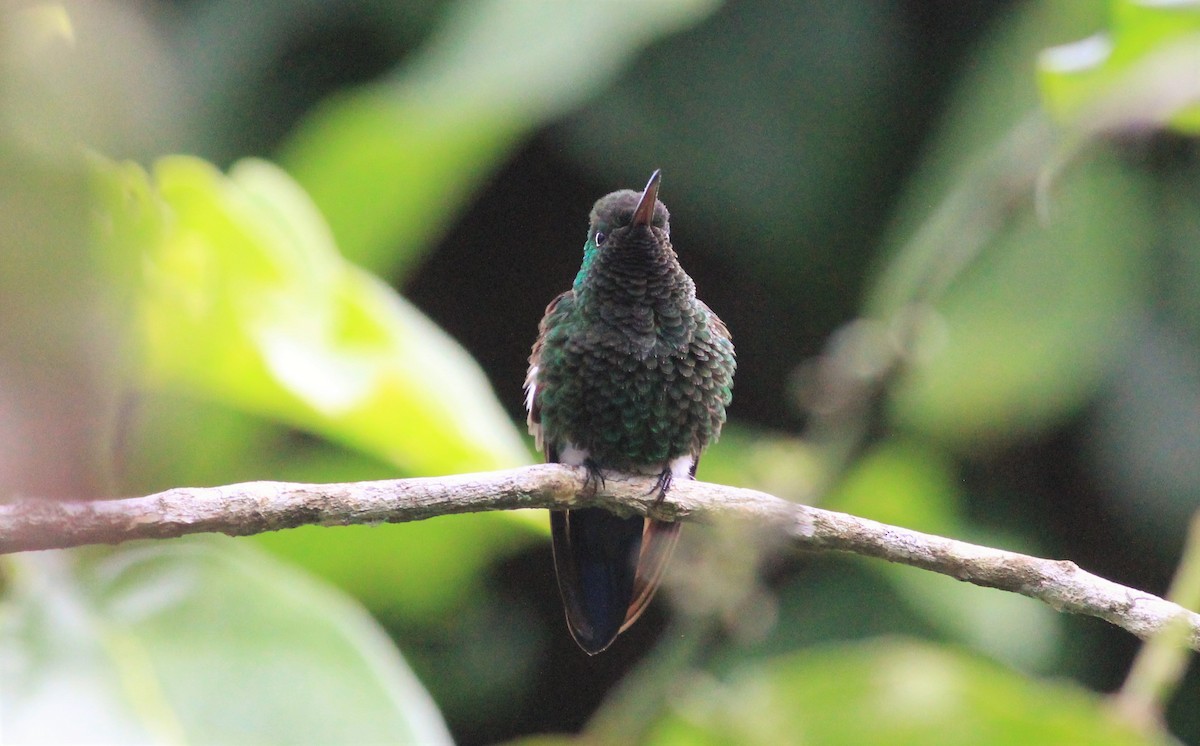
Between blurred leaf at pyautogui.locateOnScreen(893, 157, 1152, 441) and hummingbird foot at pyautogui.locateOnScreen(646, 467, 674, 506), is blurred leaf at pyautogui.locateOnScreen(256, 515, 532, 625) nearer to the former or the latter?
hummingbird foot at pyautogui.locateOnScreen(646, 467, 674, 506)

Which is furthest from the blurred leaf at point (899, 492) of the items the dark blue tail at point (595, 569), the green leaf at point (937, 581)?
the dark blue tail at point (595, 569)

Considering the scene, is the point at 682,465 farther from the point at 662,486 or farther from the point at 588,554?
the point at 662,486

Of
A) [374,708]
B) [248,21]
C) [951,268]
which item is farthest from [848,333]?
[248,21]

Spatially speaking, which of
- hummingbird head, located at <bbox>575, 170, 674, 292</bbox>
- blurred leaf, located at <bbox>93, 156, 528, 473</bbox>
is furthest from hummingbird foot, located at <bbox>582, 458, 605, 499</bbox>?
hummingbird head, located at <bbox>575, 170, 674, 292</bbox>

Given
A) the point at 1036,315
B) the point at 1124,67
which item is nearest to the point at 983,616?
the point at 1036,315

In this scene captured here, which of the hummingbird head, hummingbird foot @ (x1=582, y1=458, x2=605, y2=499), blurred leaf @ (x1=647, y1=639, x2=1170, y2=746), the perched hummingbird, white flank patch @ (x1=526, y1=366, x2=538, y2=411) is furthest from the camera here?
white flank patch @ (x1=526, y1=366, x2=538, y2=411)

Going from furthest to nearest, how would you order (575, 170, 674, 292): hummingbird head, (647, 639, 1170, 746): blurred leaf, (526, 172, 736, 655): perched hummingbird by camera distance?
(526, 172, 736, 655): perched hummingbird, (575, 170, 674, 292): hummingbird head, (647, 639, 1170, 746): blurred leaf

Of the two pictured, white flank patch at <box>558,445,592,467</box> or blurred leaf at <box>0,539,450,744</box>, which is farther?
white flank patch at <box>558,445,592,467</box>

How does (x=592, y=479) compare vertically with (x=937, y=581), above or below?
above
